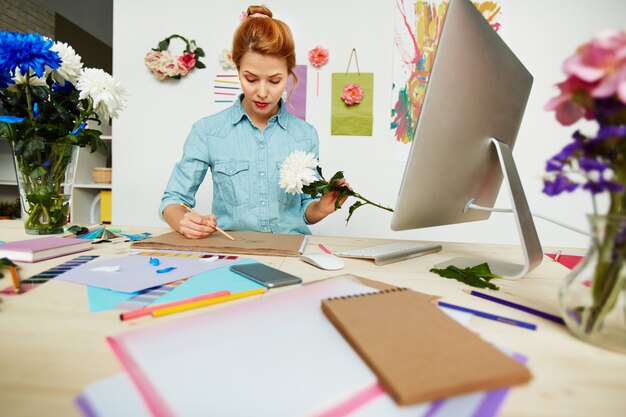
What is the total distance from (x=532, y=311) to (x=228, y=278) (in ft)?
1.50

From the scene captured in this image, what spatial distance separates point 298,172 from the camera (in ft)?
2.90

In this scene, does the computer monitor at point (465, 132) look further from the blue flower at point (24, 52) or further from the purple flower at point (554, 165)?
the blue flower at point (24, 52)

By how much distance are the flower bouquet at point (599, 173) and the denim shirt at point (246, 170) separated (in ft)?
3.42

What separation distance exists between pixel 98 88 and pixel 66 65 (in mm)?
101

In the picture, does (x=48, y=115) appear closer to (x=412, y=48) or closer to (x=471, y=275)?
(x=471, y=275)

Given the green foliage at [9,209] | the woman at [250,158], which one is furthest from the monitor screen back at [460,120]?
the green foliage at [9,209]

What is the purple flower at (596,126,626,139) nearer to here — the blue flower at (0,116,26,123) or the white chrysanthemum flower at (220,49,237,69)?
the blue flower at (0,116,26,123)

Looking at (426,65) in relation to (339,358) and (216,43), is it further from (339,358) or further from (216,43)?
(339,358)

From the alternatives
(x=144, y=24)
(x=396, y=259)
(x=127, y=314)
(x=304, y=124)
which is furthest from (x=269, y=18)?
(x=144, y=24)

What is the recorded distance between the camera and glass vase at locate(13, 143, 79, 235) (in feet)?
2.98

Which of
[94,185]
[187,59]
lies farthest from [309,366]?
[94,185]

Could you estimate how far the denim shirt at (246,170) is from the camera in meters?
1.42

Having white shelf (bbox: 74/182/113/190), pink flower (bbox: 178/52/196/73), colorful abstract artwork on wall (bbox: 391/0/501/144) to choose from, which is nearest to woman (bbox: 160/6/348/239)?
colorful abstract artwork on wall (bbox: 391/0/501/144)

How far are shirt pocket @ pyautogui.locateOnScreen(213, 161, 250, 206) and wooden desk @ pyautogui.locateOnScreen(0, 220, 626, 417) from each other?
2.73 ft
